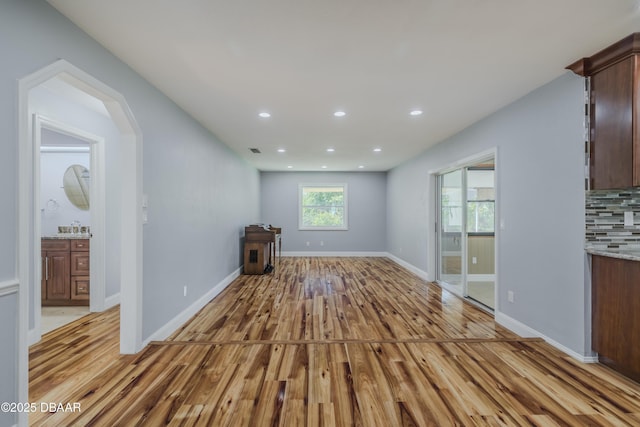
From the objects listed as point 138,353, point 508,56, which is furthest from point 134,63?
point 508,56

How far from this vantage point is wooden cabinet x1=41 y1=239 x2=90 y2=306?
383 cm

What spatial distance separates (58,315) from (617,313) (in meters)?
5.54

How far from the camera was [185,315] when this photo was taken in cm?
342

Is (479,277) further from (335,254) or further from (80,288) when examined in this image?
(80,288)

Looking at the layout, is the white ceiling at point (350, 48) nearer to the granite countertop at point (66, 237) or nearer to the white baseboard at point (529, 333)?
the granite countertop at point (66, 237)

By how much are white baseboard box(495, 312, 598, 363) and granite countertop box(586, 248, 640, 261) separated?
33.3 inches

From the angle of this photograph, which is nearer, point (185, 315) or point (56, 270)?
point (185, 315)

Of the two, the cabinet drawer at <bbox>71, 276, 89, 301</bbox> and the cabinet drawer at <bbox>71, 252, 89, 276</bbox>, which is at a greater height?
the cabinet drawer at <bbox>71, 252, 89, 276</bbox>

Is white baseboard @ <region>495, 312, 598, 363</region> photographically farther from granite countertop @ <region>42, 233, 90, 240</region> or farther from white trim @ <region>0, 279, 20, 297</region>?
granite countertop @ <region>42, 233, 90, 240</region>

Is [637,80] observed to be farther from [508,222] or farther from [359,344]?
[359,344]

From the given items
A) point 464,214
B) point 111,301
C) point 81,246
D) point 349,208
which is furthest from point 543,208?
point 349,208

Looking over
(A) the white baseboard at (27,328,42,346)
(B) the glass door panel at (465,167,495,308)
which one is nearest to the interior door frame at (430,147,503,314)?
(B) the glass door panel at (465,167,495,308)

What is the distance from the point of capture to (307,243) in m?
8.56

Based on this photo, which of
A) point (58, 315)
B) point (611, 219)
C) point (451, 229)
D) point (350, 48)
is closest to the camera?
point (350, 48)
